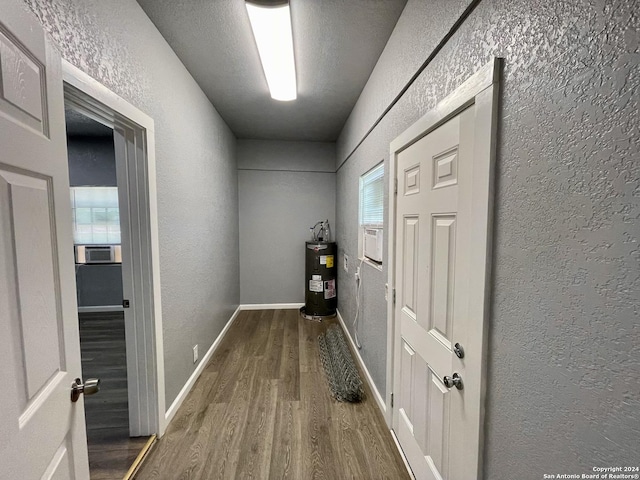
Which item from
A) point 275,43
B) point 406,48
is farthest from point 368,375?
point 275,43

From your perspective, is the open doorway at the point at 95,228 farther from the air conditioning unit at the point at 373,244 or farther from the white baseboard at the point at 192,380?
the air conditioning unit at the point at 373,244

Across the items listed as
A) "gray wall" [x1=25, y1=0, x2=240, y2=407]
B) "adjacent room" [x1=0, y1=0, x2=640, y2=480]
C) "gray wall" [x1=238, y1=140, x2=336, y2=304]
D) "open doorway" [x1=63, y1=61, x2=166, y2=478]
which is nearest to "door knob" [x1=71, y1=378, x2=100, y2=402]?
"adjacent room" [x1=0, y1=0, x2=640, y2=480]

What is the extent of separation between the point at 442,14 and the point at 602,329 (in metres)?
1.27

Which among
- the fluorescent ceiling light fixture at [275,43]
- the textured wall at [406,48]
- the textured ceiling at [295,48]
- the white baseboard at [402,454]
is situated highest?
the textured ceiling at [295,48]

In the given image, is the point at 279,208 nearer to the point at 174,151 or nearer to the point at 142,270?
the point at 174,151

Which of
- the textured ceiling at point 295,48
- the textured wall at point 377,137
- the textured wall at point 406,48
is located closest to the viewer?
the textured wall at point 406,48

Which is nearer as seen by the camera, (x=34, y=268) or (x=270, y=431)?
(x=34, y=268)

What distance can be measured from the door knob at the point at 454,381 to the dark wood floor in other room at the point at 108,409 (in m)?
1.82

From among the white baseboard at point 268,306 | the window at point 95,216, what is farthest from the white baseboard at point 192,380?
the window at point 95,216

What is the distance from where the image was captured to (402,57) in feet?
5.12

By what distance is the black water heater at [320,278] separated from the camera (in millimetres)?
3889

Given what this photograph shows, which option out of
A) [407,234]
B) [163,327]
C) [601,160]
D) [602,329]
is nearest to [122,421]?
[163,327]

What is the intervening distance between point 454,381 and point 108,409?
247cm

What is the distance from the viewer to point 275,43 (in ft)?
5.57
